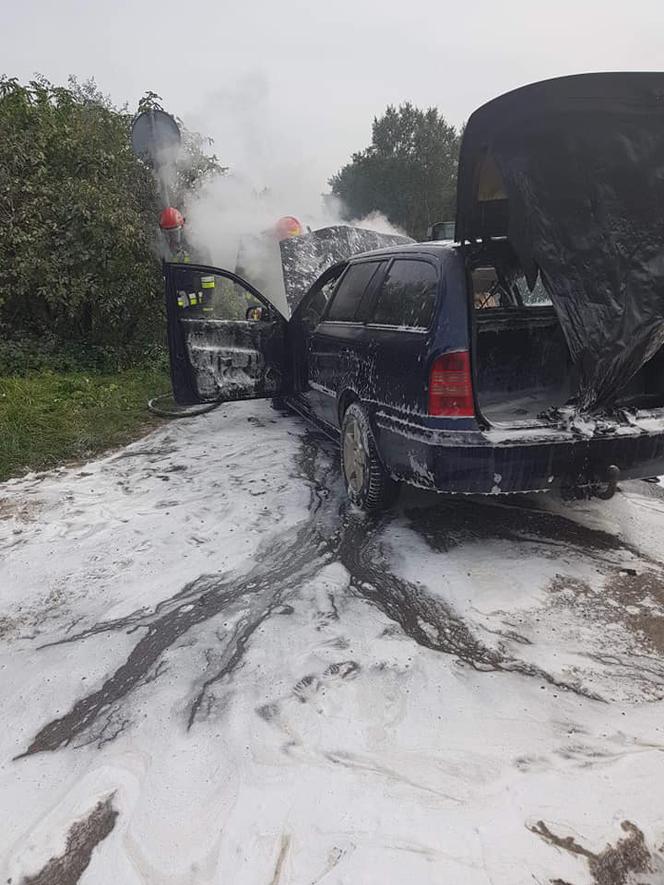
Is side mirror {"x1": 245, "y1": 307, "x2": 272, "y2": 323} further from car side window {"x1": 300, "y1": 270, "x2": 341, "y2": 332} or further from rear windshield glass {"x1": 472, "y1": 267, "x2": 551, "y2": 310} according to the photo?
rear windshield glass {"x1": 472, "y1": 267, "x2": 551, "y2": 310}

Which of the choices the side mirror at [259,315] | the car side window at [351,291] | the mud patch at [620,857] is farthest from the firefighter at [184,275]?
the mud patch at [620,857]

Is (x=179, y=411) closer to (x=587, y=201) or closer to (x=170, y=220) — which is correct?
(x=170, y=220)

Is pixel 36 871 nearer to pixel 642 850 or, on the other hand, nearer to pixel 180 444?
pixel 642 850

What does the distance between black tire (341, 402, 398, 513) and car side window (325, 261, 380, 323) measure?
2.33 feet

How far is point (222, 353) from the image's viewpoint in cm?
549

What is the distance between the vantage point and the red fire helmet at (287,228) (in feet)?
31.0

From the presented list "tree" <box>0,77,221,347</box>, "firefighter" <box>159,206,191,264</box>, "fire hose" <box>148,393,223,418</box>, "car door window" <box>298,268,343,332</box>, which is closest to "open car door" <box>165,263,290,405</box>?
"car door window" <box>298,268,343,332</box>

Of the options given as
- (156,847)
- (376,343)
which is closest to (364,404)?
(376,343)

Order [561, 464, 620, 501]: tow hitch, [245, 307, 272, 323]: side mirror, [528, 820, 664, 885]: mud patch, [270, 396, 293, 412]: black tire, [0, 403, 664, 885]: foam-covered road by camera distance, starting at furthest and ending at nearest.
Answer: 1. [270, 396, 293, 412]: black tire
2. [245, 307, 272, 323]: side mirror
3. [561, 464, 620, 501]: tow hitch
4. [0, 403, 664, 885]: foam-covered road
5. [528, 820, 664, 885]: mud patch

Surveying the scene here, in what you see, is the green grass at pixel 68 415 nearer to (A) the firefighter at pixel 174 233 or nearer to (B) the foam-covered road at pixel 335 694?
(B) the foam-covered road at pixel 335 694

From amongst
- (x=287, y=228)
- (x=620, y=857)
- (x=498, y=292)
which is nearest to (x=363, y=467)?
(x=498, y=292)

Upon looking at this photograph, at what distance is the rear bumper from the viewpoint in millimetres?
3016

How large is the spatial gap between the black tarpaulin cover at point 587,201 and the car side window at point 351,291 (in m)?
1.00

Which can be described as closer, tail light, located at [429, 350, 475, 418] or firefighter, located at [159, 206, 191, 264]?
tail light, located at [429, 350, 475, 418]
